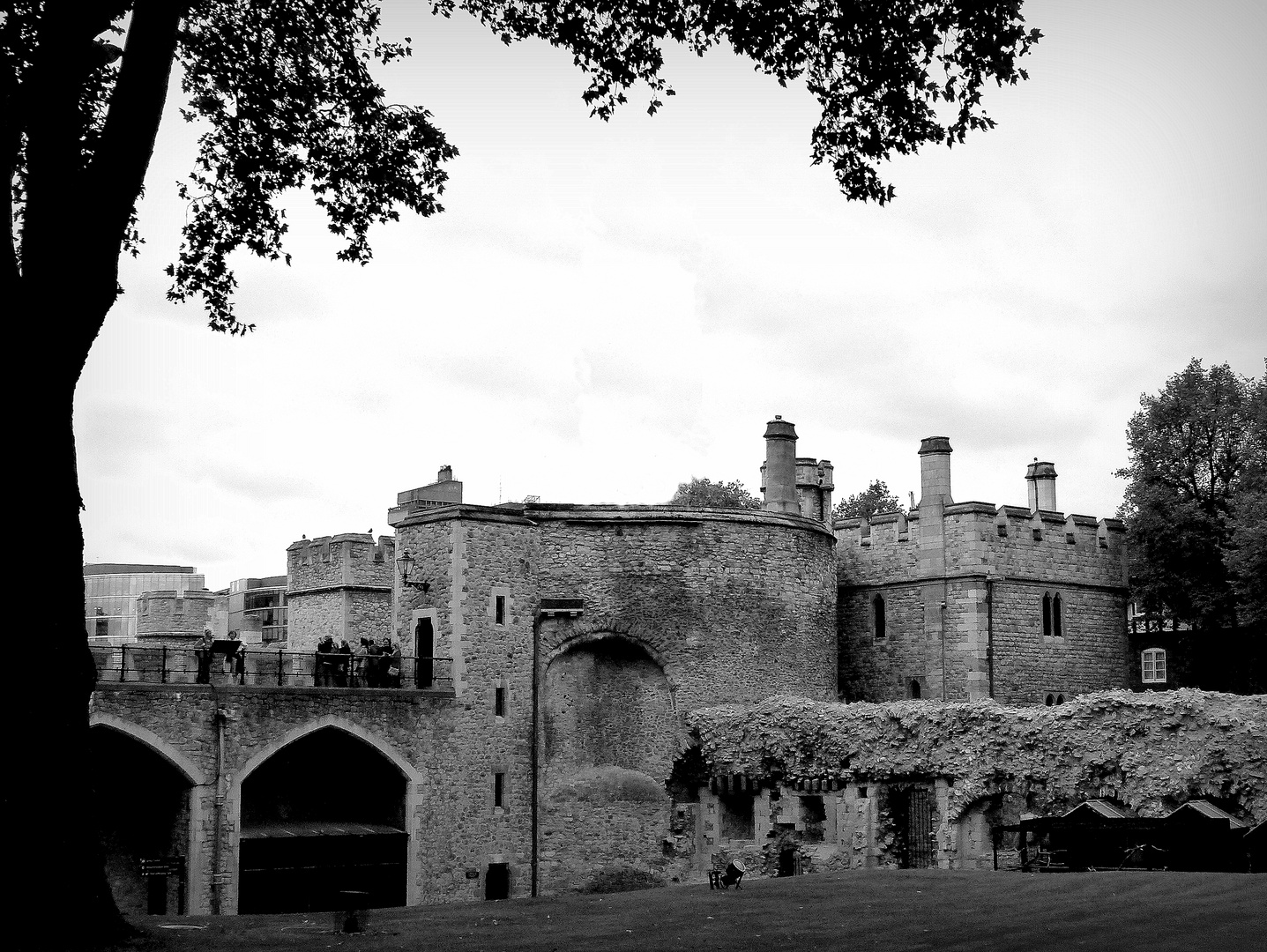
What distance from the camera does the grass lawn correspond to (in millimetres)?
15852

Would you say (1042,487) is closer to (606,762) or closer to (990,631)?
(990,631)

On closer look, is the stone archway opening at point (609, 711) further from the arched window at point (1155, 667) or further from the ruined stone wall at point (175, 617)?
the arched window at point (1155, 667)

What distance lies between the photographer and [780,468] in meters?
40.1

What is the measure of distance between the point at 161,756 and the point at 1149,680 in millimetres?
27033

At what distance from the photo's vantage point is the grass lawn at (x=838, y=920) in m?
15.9

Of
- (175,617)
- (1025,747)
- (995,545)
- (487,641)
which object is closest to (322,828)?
(487,641)

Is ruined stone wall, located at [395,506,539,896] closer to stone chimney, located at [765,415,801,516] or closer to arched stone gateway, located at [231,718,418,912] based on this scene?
arched stone gateway, located at [231,718,418,912]

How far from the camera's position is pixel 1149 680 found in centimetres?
4325

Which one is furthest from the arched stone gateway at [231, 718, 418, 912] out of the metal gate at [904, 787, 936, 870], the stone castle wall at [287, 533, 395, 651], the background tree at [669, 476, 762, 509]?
the background tree at [669, 476, 762, 509]

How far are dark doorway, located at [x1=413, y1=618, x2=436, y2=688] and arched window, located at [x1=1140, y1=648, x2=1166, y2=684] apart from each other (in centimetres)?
2075

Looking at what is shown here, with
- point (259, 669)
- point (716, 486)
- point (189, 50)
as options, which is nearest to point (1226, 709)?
point (259, 669)

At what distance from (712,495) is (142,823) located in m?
40.5

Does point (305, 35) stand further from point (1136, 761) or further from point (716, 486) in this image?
point (716, 486)

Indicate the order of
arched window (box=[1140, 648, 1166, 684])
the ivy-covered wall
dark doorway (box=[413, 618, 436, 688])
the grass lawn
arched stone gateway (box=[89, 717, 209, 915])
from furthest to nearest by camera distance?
1. arched window (box=[1140, 648, 1166, 684])
2. dark doorway (box=[413, 618, 436, 688])
3. arched stone gateway (box=[89, 717, 209, 915])
4. the ivy-covered wall
5. the grass lawn
